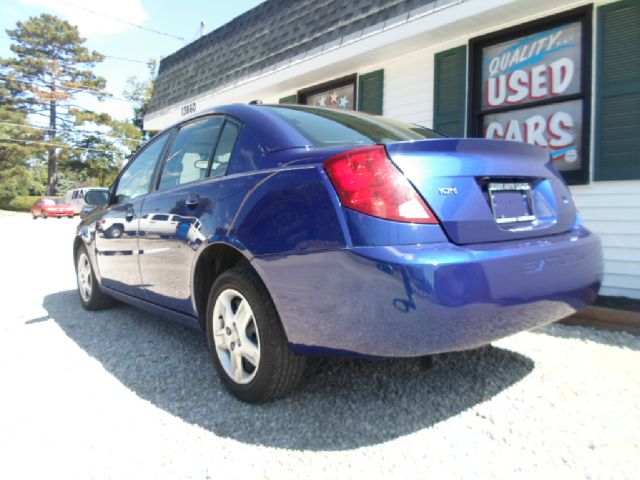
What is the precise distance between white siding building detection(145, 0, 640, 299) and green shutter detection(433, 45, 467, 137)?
0.01 metres

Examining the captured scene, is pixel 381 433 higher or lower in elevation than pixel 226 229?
lower

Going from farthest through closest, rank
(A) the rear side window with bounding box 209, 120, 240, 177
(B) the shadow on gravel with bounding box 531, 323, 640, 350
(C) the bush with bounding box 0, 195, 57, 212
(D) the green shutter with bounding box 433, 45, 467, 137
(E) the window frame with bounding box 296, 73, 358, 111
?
(C) the bush with bounding box 0, 195, 57, 212 → (E) the window frame with bounding box 296, 73, 358, 111 → (D) the green shutter with bounding box 433, 45, 467, 137 → (B) the shadow on gravel with bounding box 531, 323, 640, 350 → (A) the rear side window with bounding box 209, 120, 240, 177

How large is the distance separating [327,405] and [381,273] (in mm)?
943

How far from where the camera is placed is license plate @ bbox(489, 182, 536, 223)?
2135 mm

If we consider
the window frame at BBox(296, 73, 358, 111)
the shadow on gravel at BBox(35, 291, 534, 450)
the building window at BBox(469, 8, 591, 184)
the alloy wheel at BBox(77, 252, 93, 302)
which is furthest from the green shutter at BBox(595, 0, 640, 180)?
the alloy wheel at BBox(77, 252, 93, 302)

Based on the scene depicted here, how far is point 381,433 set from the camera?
212 centimetres

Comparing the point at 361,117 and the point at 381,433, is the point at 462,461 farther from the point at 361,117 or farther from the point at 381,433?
the point at 361,117

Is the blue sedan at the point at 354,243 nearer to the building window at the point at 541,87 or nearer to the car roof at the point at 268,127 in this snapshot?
the car roof at the point at 268,127

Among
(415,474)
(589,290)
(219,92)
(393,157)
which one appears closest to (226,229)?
(393,157)

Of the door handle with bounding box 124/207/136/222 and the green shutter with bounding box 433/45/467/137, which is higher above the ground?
the green shutter with bounding box 433/45/467/137

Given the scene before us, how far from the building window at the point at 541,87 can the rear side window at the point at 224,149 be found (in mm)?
3545

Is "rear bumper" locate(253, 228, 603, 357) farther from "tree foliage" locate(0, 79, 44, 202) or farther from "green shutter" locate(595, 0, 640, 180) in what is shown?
"tree foliage" locate(0, 79, 44, 202)

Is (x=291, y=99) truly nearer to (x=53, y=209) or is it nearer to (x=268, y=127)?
(x=268, y=127)

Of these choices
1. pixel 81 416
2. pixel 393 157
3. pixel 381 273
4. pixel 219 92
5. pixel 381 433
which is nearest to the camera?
pixel 381 273
